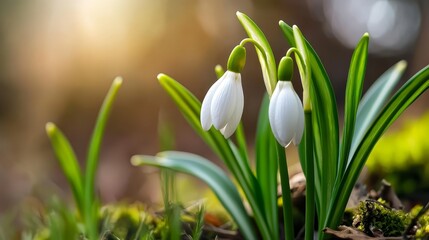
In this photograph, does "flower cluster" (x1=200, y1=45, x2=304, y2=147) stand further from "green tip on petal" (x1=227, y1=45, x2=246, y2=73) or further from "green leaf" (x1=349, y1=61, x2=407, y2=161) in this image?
"green leaf" (x1=349, y1=61, x2=407, y2=161)

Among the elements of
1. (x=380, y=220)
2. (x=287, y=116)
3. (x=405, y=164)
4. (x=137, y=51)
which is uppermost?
(x=137, y=51)

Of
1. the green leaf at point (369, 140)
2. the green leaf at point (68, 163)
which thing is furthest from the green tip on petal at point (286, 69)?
the green leaf at point (68, 163)

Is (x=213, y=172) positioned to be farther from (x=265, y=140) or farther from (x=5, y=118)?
(x=5, y=118)

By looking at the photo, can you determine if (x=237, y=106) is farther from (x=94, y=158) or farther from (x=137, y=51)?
(x=137, y=51)

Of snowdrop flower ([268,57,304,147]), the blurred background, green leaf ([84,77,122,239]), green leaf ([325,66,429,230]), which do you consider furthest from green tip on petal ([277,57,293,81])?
the blurred background

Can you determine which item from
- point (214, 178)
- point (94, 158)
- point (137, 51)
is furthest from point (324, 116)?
point (137, 51)
